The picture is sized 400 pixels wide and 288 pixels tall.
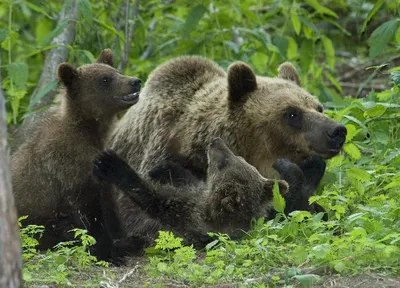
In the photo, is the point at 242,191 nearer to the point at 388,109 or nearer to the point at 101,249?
the point at 101,249

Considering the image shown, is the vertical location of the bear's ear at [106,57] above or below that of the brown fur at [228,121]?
above

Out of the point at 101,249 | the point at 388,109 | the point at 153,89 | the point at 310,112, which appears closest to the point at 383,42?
the point at 388,109

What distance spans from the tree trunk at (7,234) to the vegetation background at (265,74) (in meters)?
1.26

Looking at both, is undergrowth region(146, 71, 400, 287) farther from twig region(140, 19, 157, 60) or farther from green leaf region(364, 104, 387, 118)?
twig region(140, 19, 157, 60)

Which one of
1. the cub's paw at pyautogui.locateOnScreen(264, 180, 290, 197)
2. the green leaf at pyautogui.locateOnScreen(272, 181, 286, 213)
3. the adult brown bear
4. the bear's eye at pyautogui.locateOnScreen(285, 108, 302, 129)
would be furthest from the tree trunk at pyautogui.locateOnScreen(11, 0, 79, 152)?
the green leaf at pyautogui.locateOnScreen(272, 181, 286, 213)

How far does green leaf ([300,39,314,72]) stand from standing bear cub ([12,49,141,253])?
3.34 metres

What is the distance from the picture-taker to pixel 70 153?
23.1ft

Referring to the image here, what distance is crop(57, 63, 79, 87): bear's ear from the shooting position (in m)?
7.21

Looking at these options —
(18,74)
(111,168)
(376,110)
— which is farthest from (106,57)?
(376,110)

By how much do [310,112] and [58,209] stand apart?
2145 mm

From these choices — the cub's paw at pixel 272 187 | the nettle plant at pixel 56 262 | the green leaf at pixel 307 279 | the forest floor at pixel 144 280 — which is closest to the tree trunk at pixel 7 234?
the forest floor at pixel 144 280

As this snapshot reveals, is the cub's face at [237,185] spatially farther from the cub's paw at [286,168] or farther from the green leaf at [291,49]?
the green leaf at [291,49]

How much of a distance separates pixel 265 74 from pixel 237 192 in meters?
3.68

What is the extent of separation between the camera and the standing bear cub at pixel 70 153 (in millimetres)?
6906
